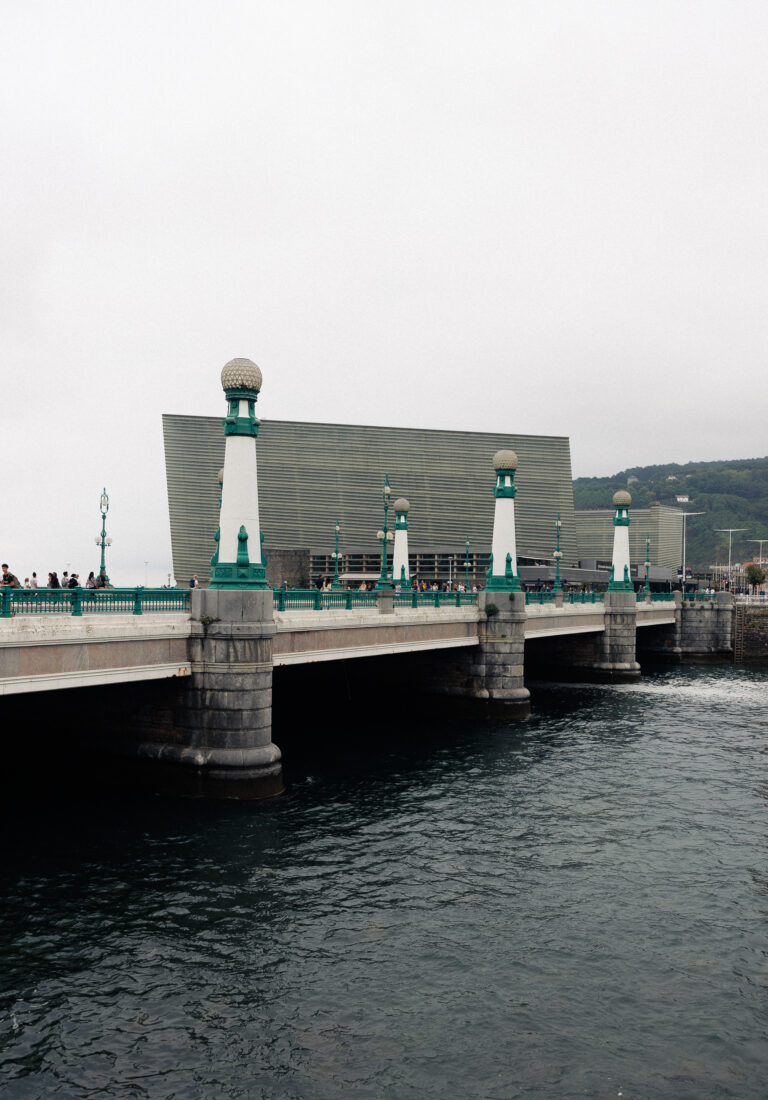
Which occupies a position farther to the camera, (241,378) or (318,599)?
(318,599)

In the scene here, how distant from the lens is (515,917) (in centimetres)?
1590

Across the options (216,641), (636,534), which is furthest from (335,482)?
(216,641)

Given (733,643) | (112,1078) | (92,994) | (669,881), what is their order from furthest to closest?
(733,643) < (669,881) < (92,994) < (112,1078)

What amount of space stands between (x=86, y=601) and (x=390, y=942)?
10.4m

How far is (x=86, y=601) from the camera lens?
2056 centimetres

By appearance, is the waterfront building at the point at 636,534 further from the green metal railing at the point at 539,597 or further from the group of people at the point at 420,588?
the green metal railing at the point at 539,597

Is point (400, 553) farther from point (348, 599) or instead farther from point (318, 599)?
point (318, 599)

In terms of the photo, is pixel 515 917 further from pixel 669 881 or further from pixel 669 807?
pixel 669 807

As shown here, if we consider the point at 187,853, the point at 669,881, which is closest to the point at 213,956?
the point at 187,853

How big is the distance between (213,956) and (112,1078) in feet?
10.8

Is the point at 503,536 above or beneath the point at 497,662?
above

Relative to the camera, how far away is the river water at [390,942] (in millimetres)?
11203

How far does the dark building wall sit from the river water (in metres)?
94.0

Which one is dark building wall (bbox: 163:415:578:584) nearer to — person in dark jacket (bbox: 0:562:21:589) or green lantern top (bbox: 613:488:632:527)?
green lantern top (bbox: 613:488:632:527)
